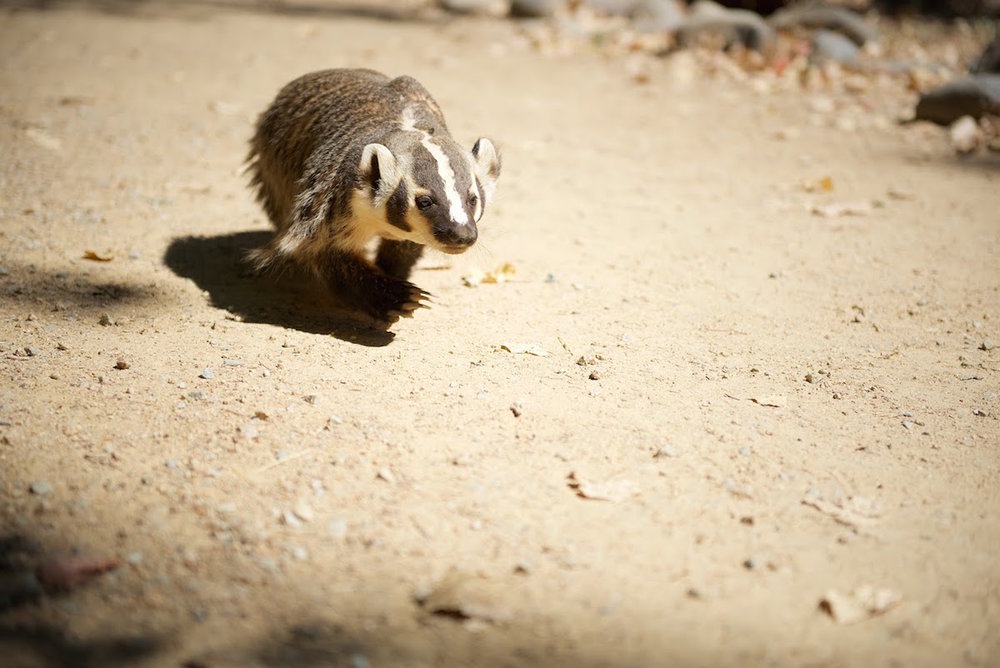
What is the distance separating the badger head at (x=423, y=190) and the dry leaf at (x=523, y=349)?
484mm

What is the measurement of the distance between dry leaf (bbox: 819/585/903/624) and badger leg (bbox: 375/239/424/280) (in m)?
2.75

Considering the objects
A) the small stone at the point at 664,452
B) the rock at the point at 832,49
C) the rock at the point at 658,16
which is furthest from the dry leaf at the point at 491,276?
the rock at the point at 658,16

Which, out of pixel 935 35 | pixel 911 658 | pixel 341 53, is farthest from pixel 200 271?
pixel 935 35

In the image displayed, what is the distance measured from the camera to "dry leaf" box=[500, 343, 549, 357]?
12.8 feet

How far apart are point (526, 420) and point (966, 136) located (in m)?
5.49

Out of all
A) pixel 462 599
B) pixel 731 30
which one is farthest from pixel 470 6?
pixel 462 599

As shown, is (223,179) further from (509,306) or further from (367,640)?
(367,640)

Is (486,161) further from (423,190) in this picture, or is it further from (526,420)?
(526,420)

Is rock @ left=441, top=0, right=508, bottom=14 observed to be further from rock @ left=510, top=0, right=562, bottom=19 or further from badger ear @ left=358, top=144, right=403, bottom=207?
badger ear @ left=358, top=144, right=403, bottom=207

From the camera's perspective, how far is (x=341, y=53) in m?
8.78

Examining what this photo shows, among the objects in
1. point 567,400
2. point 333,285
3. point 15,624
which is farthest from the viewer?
point 333,285

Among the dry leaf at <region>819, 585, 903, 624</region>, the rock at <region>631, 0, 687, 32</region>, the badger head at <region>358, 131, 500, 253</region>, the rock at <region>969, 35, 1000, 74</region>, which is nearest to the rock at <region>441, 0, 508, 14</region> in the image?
the rock at <region>631, 0, 687, 32</region>

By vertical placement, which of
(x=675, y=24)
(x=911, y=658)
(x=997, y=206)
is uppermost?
(x=675, y=24)

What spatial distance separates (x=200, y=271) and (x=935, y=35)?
9.96m
